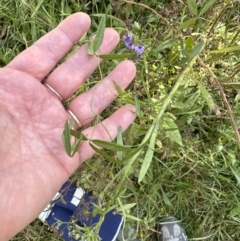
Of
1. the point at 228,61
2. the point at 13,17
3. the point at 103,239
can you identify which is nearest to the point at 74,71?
the point at 13,17

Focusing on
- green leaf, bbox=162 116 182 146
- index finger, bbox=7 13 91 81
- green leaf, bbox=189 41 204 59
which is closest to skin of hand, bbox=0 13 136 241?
index finger, bbox=7 13 91 81

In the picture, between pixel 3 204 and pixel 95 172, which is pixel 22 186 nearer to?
pixel 3 204

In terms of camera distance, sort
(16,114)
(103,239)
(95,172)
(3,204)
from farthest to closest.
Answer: (103,239)
(95,172)
(16,114)
(3,204)

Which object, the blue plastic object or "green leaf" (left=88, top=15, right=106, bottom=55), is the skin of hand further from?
the blue plastic object

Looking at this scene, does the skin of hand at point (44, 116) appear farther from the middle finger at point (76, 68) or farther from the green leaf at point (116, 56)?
the green leaf at point (116, 56)

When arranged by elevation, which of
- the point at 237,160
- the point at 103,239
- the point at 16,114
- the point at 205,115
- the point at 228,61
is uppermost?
the point at 16,114

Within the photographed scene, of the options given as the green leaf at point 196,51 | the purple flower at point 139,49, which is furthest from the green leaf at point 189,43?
the purple flower at point 139,49

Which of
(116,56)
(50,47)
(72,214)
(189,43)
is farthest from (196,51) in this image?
→ (72,214)
